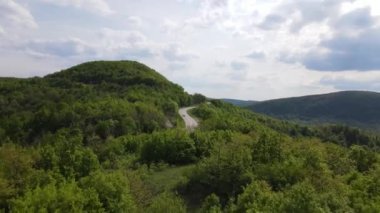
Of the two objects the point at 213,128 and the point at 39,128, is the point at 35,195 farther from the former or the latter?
the point at 39,128

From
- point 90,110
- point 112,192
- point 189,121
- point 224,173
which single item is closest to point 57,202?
point 112,192

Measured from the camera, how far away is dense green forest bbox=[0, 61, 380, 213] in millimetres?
45312

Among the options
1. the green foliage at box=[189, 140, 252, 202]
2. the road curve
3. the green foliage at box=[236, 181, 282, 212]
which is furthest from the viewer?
the road curve

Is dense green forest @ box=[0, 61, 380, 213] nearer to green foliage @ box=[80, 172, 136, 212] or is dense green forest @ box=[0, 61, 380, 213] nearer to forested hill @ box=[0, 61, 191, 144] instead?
green foliage @ box=[80, 172, 136, 212]

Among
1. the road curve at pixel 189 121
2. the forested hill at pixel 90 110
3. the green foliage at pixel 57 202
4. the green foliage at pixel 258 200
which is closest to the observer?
the green foliage at pixel 258 200

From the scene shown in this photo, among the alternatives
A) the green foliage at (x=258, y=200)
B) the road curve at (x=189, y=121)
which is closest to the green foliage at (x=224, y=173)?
the green foliage at (x=258, y=200)

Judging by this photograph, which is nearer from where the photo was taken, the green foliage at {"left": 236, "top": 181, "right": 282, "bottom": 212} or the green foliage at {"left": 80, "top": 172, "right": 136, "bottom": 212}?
the green foliage at {"left": 236, "top": 181, "right": 282, "bottom": 212}

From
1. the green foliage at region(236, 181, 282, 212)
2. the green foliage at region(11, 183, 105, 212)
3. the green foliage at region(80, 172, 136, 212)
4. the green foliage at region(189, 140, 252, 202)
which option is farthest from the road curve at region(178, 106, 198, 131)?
the green foliage at region(11, 183, 105, 212)

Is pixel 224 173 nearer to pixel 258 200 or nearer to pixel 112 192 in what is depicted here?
pixel 112 192

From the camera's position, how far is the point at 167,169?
278ft

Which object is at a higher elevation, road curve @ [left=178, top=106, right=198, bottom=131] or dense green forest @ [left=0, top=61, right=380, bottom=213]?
road curve @ [left=178, top=106, right=198, bottom=131]

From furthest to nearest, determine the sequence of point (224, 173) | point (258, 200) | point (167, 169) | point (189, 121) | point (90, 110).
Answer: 1. point (189, 121)
2. point (90, 110)
3. point (167, 169)
4. point (224, 173)
5. point (258, 200)

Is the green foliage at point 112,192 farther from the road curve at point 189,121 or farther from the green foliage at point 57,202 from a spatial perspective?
the road curve at point 189,121

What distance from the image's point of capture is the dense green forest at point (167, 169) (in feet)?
149
